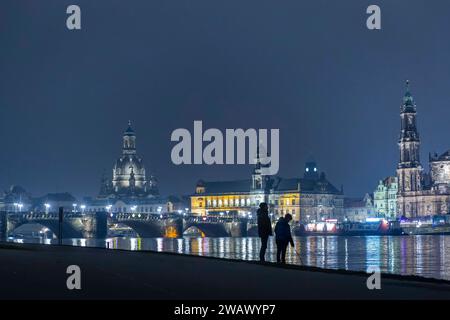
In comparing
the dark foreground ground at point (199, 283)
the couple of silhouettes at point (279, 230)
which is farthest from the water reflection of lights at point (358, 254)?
the dark foreground ground at point (199, 283)

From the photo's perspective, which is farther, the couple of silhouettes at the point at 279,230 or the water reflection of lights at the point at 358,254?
the water reflection of lights at the point at 358,254

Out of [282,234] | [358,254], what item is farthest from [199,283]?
[358,254]

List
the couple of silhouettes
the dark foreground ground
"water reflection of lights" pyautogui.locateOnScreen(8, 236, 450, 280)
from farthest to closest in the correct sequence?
"water reflection of lights" pyautogui.locateOnScreen(8, 236, 450, 280) → the couple of silhouettes → the dark foreground ground

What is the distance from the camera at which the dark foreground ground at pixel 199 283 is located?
1780 cm

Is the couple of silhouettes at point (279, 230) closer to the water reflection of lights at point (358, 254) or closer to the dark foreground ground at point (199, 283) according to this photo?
the dark foreground ground at point (199, 283)

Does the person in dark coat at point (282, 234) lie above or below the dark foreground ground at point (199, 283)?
above

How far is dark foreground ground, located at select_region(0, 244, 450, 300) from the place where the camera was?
1780cm

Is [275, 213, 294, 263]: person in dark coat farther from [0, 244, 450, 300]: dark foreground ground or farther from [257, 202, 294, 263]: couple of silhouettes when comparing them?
[0, 244, 450, 300]: dark foreground ground

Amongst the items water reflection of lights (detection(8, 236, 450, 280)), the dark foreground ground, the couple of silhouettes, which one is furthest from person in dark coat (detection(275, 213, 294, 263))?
water reflection of lights (detection(8, 236, 450, 280))
